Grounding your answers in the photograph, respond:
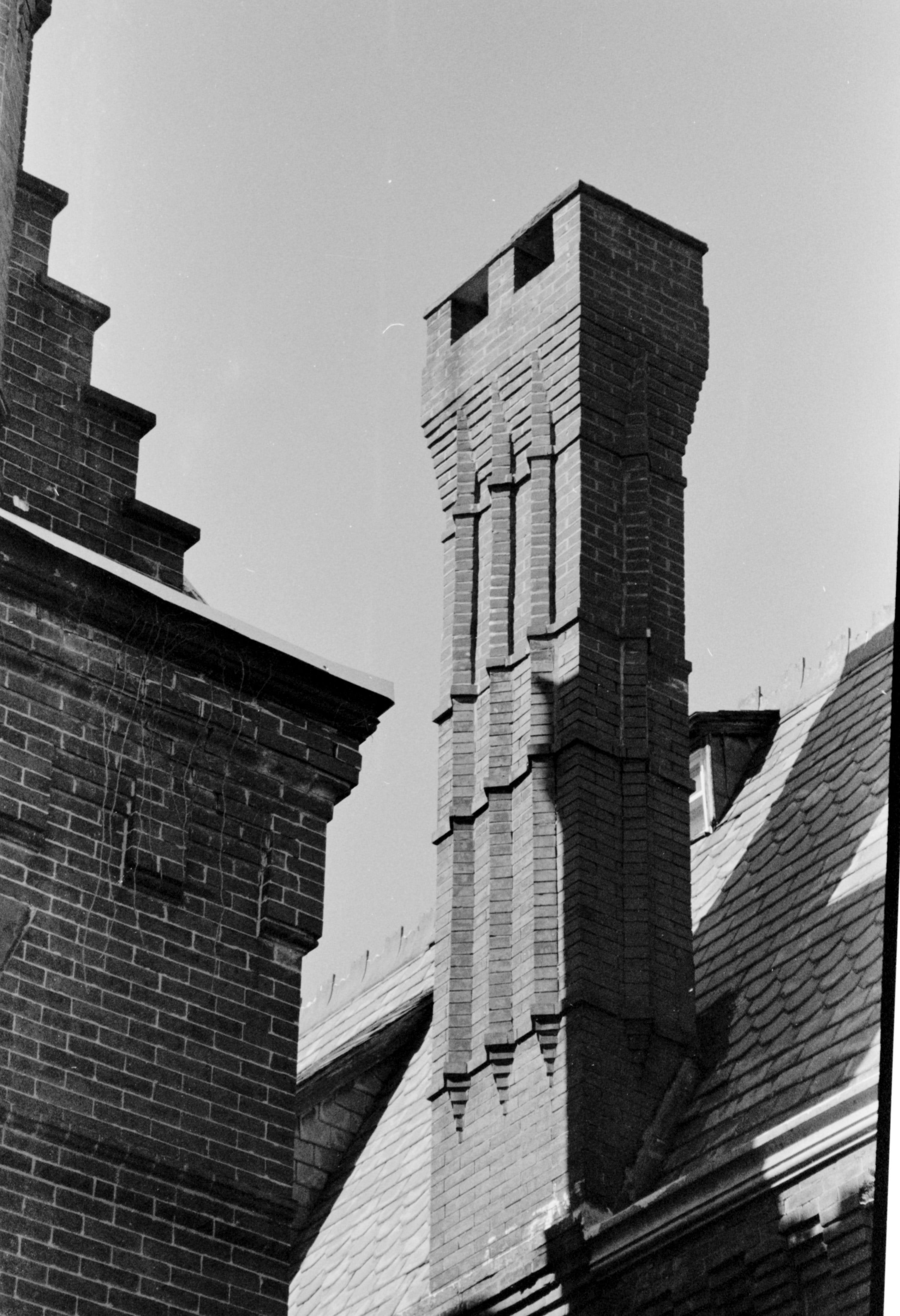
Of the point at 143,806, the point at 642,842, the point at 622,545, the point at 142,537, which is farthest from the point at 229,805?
the point at 622,545

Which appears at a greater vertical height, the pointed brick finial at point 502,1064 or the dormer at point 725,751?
the dormer at point 725,751

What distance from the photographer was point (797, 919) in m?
15.3

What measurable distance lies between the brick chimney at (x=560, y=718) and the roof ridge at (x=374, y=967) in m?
3.29

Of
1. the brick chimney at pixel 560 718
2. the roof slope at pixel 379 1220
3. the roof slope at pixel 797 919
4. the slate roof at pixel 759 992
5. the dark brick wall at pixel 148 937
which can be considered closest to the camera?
the dark brick wall at pixel 148 937

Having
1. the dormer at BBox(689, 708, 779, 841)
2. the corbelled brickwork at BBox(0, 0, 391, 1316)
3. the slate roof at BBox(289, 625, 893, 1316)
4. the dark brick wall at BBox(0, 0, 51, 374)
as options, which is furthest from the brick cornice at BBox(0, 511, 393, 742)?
the dormer at BBox(689, 708, 779, 841)

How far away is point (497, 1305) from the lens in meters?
14.1

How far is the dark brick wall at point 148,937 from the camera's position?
10195mm

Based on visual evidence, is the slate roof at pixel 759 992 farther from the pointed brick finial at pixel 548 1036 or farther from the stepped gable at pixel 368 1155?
the pointed brick finial at pixel 548 1036

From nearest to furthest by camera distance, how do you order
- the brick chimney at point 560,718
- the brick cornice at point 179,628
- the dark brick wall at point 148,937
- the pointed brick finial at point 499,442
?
1. the dark brick wall at point 148,937
2. the brick cornice at point 179,628
3. the brick chimney at point 560,718
4. the pointed brick finial at point 499,442

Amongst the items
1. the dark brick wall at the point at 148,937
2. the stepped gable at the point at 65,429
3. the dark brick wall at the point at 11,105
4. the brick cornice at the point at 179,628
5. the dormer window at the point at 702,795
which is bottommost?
the dark brick wall at the point at 148,937

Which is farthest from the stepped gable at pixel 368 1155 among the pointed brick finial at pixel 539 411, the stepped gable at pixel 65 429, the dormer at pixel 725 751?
the stepped gable at pixel 65 429

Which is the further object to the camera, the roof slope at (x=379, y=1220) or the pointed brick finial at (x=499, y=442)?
the pointed brick finial at (x=499, y=442)

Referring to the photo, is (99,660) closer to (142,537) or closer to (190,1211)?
(142,537)

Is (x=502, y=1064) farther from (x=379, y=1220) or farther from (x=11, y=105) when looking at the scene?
(x=11, y=105)
